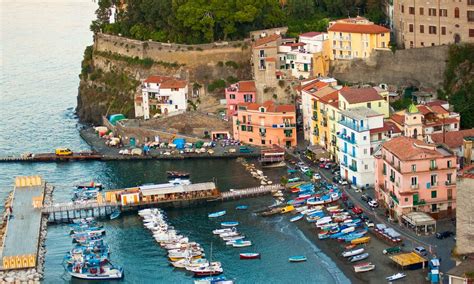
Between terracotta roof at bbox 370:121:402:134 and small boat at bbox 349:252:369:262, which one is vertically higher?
terracotta roof at bbox 370:121:402:134

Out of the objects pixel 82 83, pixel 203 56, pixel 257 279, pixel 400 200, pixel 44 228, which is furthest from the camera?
pixel 82 83

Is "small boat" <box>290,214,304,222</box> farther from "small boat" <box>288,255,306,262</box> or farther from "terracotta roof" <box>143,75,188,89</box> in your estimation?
"terracotta roof" <box>143,75,188,89</box>

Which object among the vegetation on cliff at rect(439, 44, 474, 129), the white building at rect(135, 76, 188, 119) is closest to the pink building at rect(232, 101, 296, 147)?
the white building at rect(135, 76, 188, 119)

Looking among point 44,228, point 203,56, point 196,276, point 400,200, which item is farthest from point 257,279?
point 203,56

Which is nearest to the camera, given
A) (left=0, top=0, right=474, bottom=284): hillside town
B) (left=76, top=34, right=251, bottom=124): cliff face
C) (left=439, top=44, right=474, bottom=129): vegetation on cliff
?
(left=0, top=0, right=474, bottom=284): hillside town

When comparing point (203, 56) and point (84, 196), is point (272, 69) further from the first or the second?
point (84, 196)

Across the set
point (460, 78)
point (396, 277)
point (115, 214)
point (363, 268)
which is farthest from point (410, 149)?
point (115, 214)

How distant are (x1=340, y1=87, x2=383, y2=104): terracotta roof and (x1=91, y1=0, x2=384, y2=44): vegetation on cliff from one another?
14191 millimetres

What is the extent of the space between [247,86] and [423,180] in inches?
924

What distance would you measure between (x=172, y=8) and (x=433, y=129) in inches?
1010

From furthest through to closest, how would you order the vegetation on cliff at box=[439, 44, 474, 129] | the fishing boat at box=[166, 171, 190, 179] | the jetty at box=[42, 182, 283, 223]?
the fishing boat at box=[166, 171, 190, 179] < the vegetation on cliff at box=[439, 44, 474, 129] < the jetty at box=[42, 182, 283, 223]

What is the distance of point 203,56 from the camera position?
90.1 m

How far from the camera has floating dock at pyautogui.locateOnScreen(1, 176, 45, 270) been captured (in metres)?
62.9

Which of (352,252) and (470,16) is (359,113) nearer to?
(470,16)
